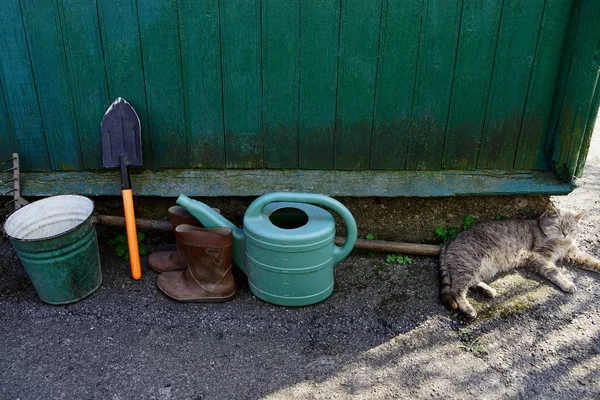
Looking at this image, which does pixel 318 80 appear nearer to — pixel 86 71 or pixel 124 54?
pixel 124 54

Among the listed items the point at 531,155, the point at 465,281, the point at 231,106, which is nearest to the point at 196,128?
the point at 231,106

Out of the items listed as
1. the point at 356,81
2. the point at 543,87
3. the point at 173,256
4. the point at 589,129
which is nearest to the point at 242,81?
the point at 356,81

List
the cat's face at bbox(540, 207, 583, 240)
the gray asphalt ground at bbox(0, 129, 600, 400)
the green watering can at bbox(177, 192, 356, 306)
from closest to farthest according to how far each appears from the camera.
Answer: the gray asphalt ground at bbox(0, 129, 600, 400)
the green watering can at bbox(177, 192, 356, 306)
the cat's face at bbox(540, 207, 583, 240)

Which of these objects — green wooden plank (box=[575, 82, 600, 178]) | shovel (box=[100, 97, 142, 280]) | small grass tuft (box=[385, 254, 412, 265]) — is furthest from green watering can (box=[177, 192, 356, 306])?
green wooden plank (box=[575, 82, 600, 178])

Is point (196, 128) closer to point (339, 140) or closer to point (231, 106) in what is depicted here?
point (231, 106)

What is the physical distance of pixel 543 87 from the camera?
126 inches

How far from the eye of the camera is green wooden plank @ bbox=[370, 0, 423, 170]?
3.02 metres

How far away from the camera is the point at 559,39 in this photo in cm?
309

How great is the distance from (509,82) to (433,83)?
46cm

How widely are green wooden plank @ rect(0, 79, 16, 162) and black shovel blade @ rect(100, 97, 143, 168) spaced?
642 millimetres

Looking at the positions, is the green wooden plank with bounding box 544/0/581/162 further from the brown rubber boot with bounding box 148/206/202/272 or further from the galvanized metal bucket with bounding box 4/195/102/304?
the galvanized metal bucket with bounding box 4/195/102/304

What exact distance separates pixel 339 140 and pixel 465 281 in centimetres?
114

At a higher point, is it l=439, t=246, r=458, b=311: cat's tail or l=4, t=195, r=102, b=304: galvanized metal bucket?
l=4, t=195, r=102, b=304: galvanized metal bucket

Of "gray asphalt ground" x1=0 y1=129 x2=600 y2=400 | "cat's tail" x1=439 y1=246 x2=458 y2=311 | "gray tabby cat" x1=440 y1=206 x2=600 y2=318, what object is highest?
"gray tabby cat" x1=440 y1=206 x2=600 y2=318
